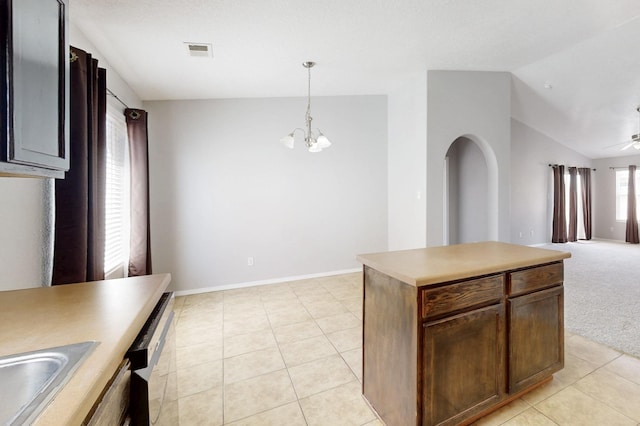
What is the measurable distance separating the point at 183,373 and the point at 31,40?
2182 millimetres

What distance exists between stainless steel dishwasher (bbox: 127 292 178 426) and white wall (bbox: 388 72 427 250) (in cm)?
330

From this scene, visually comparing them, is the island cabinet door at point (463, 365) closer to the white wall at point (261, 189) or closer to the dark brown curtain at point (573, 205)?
the white wall at point (261, 189)

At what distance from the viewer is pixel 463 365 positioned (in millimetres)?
1456

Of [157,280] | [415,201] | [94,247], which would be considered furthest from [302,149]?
[157,280]

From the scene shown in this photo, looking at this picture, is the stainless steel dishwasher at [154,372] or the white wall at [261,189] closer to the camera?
the stainless steel dishwasher at [154,372]

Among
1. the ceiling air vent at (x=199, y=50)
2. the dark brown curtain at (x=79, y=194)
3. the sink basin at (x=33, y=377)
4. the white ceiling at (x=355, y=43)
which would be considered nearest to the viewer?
the sink basin at (x=33, y=377)

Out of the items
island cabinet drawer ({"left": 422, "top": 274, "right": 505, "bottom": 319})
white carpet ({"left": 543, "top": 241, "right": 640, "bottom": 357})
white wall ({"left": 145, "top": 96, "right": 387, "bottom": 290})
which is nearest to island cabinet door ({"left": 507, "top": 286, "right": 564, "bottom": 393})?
island cabinet drawer ({"left": 422, "top": 274, "right": 505, "bottom": 319})

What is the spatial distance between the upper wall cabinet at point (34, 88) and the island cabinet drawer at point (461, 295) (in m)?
1.63

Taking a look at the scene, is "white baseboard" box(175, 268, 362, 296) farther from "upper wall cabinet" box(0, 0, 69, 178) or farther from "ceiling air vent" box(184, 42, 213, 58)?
"upper wall cabinet" box(0, 0, 69, 178)

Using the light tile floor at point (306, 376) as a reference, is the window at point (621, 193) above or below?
above

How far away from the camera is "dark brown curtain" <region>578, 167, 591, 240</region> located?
7.67 m

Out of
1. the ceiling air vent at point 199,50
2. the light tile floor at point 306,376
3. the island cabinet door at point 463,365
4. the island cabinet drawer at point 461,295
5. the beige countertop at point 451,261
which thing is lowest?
the light tile floor at point 306,376

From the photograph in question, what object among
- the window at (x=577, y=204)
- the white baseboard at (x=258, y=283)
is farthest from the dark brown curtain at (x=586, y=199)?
the white baseboard at (x=258, y=283)

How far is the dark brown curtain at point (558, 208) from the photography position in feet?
22.8
